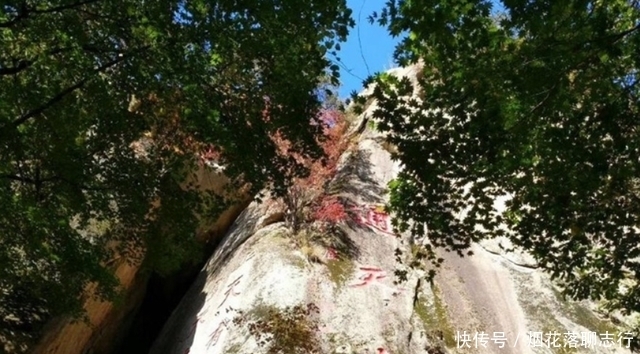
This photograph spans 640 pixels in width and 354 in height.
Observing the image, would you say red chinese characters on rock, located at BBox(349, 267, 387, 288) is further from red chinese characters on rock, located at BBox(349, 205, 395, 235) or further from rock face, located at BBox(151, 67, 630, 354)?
red chinese characters on rock, located at BBox(349, 205, 395, 235)

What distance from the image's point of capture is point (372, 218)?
1091cm

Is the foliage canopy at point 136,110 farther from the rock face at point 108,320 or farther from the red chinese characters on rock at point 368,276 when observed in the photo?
the red chinese characters on rock at point 368,276

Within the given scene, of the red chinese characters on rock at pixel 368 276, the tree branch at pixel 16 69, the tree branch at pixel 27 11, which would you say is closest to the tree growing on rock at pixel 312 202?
the red chinese characters on rock at pixel 368 276

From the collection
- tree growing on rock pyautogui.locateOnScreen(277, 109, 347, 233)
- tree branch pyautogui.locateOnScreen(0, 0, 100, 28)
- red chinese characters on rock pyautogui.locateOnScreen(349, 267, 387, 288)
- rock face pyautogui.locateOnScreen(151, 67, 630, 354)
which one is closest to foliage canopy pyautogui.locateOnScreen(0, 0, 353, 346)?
tree branch pyautogui.locateOnScreen(0, 0, 100, 28)

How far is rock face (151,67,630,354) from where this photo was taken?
7672 mm

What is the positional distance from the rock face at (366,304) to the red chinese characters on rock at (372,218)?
26 mm

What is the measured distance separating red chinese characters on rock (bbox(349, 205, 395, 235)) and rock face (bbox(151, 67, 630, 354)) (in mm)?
26

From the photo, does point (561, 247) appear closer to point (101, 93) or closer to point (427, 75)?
point (427, 75)

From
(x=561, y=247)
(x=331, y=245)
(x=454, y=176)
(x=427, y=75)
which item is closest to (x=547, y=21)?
(x=427, y=75)

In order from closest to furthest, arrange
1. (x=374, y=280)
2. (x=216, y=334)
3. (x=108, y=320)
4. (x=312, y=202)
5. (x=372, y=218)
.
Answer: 1. (x=216, y=334)
2. (x=374, y=280)
3. (x=312, y=202)
4. (x=372, y=218)
5. (x=108, y=320)

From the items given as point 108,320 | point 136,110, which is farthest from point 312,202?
point 108,320

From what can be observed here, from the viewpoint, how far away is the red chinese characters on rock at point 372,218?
34.9ft

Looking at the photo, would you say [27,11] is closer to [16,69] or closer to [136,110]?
[16,69]

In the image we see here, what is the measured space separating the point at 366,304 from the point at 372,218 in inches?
115
